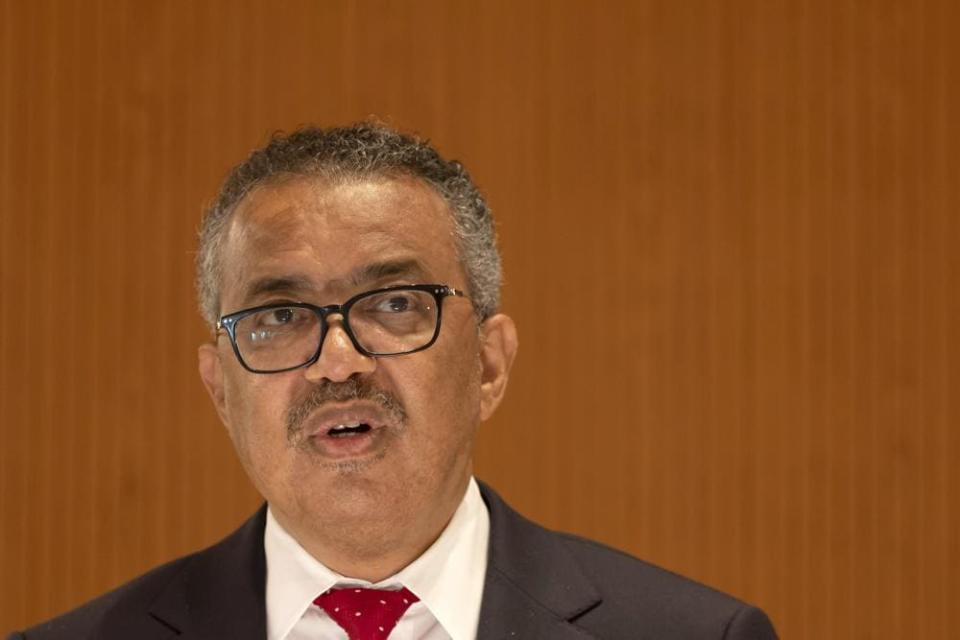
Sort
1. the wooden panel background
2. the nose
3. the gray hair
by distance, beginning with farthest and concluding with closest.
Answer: the wooden panel background → the gray hair → the nose

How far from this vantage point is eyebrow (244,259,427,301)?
6.82ft

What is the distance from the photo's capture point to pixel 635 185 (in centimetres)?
314

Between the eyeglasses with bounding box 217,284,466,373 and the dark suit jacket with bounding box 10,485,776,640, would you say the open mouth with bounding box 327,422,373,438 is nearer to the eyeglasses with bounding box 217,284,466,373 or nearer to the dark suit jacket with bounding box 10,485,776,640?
the eyeglasses with bounding box 217,284,466,373

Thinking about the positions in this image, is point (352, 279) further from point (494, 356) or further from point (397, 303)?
point (494, 356)

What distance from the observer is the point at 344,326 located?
2055 mm

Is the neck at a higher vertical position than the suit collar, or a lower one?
higher

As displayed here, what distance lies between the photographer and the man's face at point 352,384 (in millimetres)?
2049

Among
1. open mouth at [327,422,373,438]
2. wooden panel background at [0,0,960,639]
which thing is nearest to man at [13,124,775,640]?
open mouth at [327,422,373,438]

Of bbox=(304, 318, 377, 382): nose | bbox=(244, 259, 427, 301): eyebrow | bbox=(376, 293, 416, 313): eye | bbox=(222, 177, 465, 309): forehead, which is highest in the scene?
bbox=(222, 177, 465, 309): forehead

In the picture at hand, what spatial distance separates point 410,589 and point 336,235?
468mm

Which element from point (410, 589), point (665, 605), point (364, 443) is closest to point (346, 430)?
point (364, 443)

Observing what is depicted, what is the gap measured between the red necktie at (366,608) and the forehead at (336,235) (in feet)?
1.30

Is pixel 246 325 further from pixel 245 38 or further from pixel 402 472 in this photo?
pixel 245 38

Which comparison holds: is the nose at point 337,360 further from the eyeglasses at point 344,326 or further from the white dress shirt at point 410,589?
the white dress shirt at point 410,589
